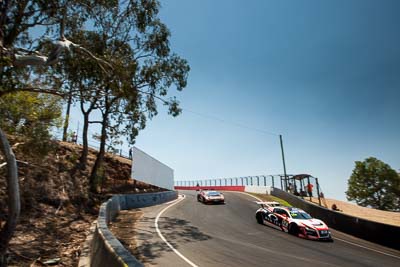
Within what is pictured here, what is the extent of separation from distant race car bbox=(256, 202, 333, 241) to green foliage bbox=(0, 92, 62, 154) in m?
12.4

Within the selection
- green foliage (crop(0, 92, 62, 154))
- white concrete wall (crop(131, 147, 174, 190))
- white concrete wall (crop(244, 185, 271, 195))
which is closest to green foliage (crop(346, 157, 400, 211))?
white concrete wall (crop(244, 185, 271, 195))

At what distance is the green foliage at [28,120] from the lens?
1315 centimetres

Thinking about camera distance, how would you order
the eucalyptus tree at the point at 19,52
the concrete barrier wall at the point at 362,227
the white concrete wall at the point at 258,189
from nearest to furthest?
the eucalyptus tree at the point at 19,52 < the concrete barrier wall at the point at 362,227 < the white concrete wall at the point at 258,189

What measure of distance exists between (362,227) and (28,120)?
58.4 ft

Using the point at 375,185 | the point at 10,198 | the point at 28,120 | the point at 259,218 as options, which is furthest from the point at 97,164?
the point at 375,185

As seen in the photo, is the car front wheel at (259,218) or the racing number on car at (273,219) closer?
the racing number on car at (273,219)

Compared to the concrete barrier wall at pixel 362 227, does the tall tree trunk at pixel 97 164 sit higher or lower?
higher

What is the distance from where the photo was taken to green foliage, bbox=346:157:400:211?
61594 mm

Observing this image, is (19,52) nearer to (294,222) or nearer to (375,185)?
(294,222)

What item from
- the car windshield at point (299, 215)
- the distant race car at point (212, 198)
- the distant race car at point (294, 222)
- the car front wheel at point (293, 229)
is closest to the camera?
the distant race car at point (294, 222)

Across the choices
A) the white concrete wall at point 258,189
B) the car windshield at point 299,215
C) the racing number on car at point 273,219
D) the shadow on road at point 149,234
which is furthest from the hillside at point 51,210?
the white concrete wall at point 258,189

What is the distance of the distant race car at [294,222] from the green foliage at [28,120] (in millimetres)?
12398

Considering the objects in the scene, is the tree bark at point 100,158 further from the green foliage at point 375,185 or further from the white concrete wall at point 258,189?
the green foliage at point 375,185

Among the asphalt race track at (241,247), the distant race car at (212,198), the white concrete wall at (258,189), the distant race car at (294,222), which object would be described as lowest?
the asphalt race track at (241,247)
